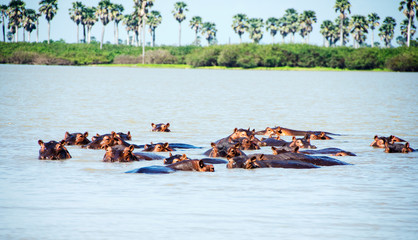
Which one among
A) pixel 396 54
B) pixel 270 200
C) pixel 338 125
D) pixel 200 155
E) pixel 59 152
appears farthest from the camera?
pixel 396 54

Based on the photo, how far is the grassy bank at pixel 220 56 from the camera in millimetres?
142150

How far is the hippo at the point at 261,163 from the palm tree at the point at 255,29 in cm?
16164

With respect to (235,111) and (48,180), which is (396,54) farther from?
(48,180)

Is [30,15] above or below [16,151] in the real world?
above

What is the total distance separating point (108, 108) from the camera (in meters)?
36.1

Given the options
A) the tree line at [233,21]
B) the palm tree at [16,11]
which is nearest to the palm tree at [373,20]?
the tree line at [233,21]

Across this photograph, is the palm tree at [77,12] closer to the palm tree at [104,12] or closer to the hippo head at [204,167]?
the palm tree at [104,12]

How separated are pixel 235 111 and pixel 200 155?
18.0 m

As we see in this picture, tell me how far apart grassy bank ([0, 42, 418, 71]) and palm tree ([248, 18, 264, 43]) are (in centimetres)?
1815

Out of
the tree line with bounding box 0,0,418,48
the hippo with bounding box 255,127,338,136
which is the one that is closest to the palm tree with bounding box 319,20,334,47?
the tree line with bounding box 0,0,418,48

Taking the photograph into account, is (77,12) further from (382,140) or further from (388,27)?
(382,140)

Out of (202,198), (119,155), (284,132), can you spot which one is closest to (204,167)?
(119,155)

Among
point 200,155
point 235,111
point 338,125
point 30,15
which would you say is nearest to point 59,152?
point 200,155

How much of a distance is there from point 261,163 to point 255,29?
16441cm
